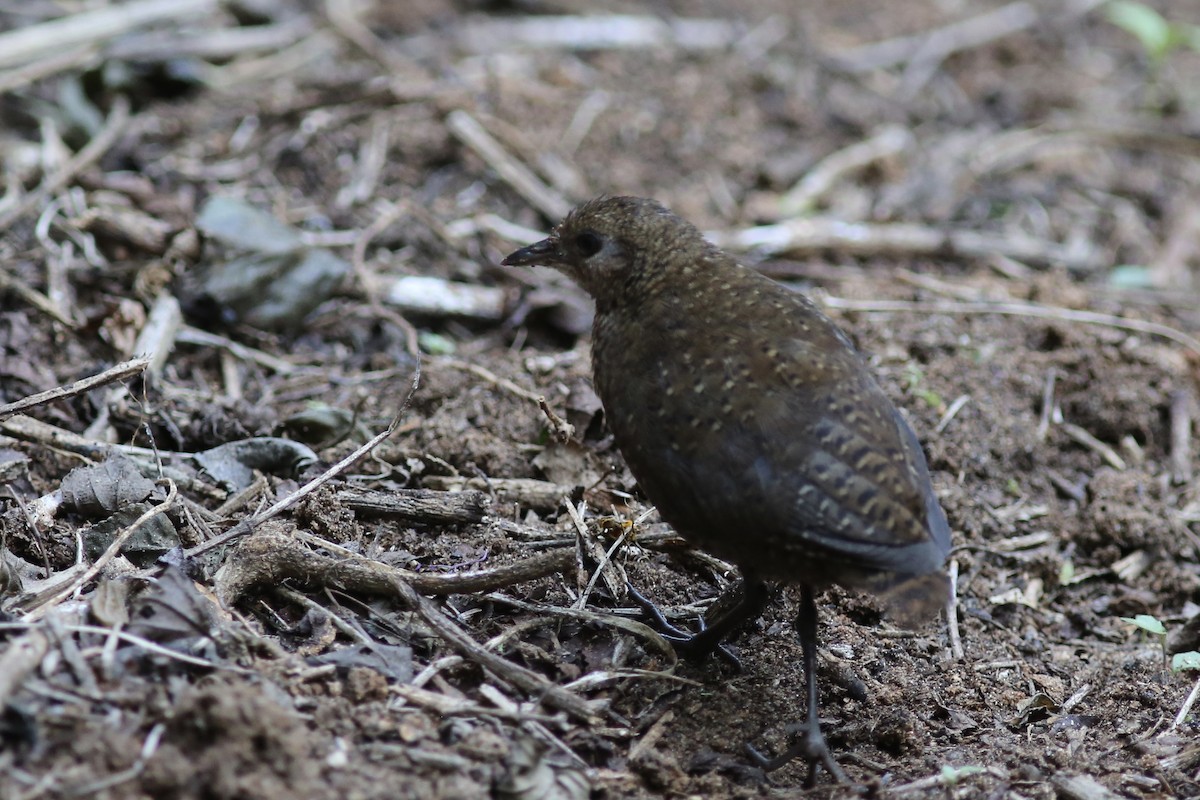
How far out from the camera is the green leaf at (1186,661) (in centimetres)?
409

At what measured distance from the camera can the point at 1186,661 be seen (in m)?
4.11

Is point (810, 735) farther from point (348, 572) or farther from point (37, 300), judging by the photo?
point (37, 300)

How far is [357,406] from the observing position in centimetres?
461

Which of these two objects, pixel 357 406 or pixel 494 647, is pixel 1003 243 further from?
pixel 494 647

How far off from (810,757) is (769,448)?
0.88 m

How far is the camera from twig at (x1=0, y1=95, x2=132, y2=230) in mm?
5434

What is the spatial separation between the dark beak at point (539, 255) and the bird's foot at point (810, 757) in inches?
76.9

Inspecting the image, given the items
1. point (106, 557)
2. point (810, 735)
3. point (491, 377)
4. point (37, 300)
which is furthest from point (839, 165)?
point (106, 557)

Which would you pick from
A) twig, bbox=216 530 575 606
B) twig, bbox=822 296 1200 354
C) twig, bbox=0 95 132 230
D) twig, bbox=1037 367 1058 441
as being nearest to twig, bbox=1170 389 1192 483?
twig, bbox=822 296 1200 354

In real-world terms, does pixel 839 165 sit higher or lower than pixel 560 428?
higher

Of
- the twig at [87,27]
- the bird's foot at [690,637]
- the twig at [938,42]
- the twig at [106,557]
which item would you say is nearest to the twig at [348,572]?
the twig at [106,557]

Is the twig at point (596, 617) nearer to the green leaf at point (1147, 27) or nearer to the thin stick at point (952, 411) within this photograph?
the thin stick at point (952, 411)

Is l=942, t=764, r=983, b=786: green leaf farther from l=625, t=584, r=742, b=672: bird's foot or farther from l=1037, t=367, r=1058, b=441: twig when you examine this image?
l=1037, t=367, r=1058, b=441: twig

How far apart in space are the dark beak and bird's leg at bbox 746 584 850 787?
1626 mm
